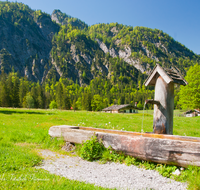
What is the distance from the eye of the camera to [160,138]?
527 centimetres

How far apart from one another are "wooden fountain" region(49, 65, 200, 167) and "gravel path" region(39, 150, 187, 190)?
52cm

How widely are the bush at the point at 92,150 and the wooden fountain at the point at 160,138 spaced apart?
21cm

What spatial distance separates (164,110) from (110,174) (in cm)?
301

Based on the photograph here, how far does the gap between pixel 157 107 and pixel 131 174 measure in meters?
2.68

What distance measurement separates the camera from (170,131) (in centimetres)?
594

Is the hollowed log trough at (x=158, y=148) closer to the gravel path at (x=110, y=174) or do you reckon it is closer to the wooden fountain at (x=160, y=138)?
the wooden fountain at (x=160, y=138)

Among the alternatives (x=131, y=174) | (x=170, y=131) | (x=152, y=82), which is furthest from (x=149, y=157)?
(x=152, y=82)

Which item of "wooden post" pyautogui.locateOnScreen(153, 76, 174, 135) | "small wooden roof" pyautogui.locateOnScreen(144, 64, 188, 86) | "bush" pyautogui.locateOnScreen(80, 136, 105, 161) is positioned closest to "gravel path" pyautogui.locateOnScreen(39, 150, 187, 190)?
"bush" pyautogui.locateOnScreen(80, 136, 105, 161)

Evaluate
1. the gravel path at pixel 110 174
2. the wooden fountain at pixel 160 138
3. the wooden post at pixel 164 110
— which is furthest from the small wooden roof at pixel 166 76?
the gravel path at pixel 110 174

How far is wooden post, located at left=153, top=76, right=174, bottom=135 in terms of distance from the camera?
5.86m

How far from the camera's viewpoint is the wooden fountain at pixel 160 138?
4.19m

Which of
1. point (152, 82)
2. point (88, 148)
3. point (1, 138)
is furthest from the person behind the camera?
point (1, 138)

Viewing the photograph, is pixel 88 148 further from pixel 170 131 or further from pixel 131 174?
pixel 170 131

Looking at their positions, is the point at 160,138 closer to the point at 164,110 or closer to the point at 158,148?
the point at 158,148
